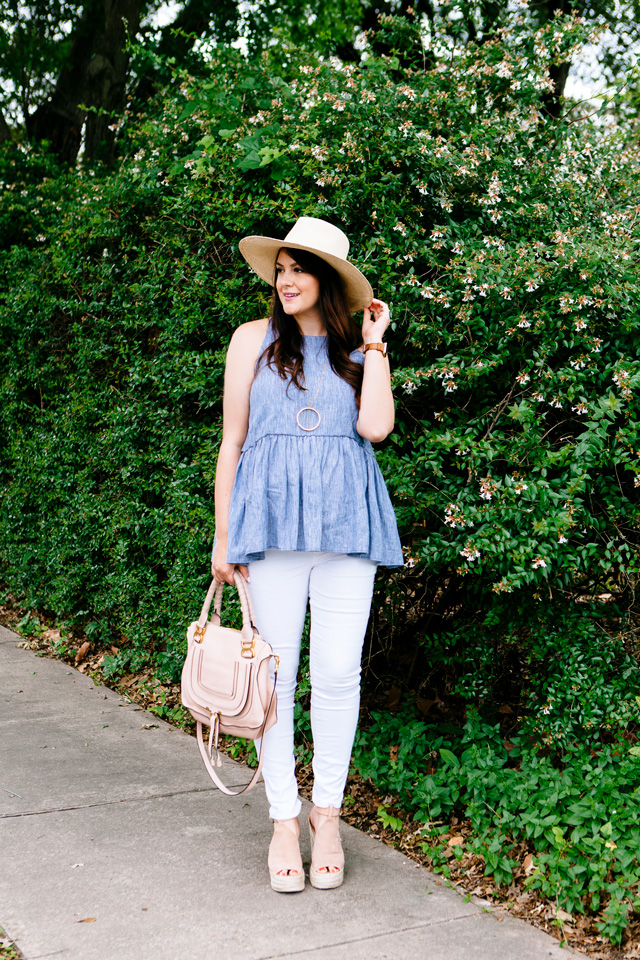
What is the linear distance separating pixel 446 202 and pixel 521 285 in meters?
0.58

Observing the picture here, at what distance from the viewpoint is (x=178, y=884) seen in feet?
9.28

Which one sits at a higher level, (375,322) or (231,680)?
(375,322)

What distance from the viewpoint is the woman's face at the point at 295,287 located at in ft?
9.45

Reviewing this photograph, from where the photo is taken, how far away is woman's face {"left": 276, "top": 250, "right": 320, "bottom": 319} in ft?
9.45

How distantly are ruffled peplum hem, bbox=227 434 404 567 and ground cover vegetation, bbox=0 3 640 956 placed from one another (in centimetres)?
42

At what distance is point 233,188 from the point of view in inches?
160

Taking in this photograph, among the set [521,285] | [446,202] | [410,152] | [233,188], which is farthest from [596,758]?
[233,188]

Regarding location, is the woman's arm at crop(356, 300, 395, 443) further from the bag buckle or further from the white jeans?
the bag buckle

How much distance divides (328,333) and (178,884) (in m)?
1.86

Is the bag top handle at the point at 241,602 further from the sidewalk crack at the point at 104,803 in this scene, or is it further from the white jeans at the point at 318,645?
the sidewalk crack at the point at 104,803

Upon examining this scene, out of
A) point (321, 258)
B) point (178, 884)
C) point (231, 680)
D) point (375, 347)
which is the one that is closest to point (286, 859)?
point (178, 884)

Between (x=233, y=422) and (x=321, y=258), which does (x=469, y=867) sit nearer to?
(x=233, y=422)

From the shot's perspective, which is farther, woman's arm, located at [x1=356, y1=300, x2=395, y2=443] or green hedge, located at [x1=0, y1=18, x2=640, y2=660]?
green hedge, located at [x1=0, y1=18, x2=640, y2=660]

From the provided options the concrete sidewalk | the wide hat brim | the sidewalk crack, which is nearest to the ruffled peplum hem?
the wide hat brim
